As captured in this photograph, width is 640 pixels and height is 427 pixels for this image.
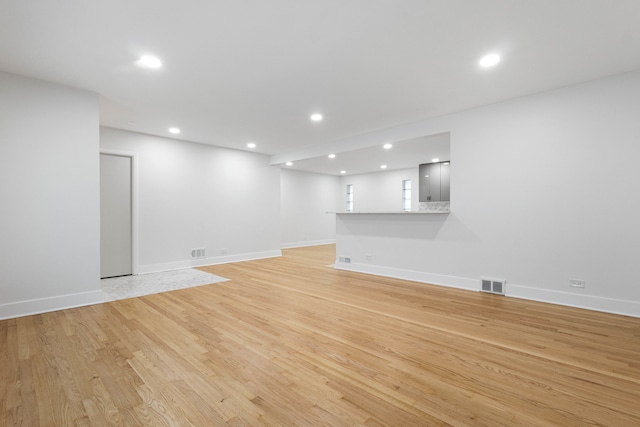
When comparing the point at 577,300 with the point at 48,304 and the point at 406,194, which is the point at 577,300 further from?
the point at 406,194

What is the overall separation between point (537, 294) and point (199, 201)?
20.3ft

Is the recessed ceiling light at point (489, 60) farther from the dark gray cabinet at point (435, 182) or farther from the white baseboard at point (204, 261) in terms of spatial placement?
the white baseboard at point (204, 261)

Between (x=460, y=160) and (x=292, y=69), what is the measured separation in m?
2.86

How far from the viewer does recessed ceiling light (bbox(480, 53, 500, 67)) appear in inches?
110

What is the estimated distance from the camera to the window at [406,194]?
9688mm

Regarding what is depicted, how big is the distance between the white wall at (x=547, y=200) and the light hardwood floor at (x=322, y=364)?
1.42ft

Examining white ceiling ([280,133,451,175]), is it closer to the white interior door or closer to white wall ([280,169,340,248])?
white wall ([280,169,340,248])

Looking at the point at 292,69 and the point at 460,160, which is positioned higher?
the point at 292,69

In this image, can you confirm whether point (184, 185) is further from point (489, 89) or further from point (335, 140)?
point (489, 89)

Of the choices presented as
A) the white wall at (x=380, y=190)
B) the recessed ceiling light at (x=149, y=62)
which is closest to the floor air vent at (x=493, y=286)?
the recessed ceiling light at (x=149, y=62)

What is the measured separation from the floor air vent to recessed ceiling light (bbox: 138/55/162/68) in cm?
489

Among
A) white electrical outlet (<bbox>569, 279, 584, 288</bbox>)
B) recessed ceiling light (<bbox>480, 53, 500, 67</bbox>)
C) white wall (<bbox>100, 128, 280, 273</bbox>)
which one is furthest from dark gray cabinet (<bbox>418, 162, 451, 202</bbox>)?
recessed ceiling light (<bbox>480, 53, 500, 67</bbox>)

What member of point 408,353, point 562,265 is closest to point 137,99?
point 408,353

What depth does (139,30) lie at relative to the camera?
94.3 inches
